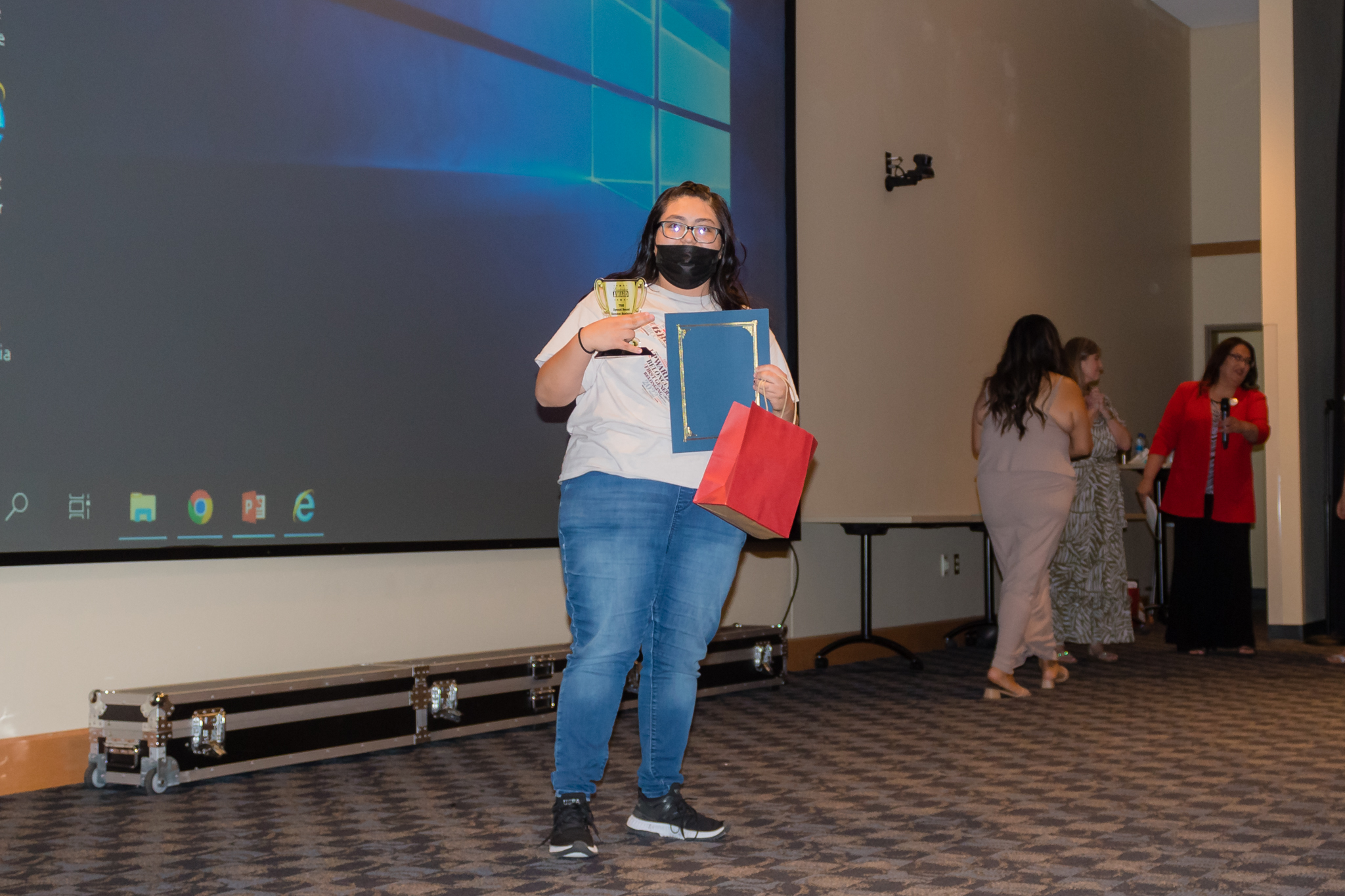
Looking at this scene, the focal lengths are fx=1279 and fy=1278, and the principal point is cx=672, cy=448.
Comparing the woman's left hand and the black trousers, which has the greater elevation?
the woman's left hand

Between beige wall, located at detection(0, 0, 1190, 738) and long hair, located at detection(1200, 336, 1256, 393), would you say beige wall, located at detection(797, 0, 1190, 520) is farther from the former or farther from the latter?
long hair, located at detection(1200, 336, 1256, 393)

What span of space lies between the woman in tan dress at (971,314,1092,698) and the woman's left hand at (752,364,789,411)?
237cm

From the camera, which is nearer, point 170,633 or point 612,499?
point 612,499

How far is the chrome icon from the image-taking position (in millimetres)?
3170

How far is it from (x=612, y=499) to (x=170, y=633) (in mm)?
1568

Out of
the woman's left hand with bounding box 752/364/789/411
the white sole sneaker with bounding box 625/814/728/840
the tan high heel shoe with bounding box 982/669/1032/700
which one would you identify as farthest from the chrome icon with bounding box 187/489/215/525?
the tan high heel shoe with bounding box 982/669/1032/700

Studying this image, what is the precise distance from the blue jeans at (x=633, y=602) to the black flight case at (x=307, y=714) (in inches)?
44.2

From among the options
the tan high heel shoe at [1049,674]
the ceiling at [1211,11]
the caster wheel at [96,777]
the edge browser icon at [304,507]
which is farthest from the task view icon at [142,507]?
the ceiling at [1211,11]

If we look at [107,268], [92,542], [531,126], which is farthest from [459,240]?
[92,542]

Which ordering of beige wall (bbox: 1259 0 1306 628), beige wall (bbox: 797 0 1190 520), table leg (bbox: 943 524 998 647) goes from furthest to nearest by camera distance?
beige wall (bbox: 1259 0 1306 628) < table leg (bbox: 943 524 998 647) < beige wall (bbox: 797 0 1190 520)

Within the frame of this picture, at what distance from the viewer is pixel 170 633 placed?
10.6ft

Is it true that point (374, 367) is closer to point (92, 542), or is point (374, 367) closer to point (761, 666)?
point (92, 542)

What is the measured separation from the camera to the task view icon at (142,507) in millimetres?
3059

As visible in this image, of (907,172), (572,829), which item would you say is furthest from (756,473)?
(907,172)
